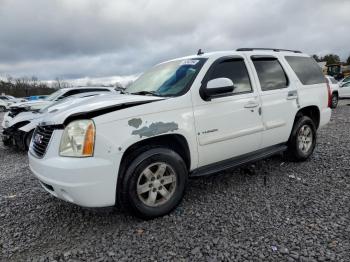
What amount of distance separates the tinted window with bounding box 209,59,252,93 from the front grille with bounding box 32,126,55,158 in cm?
203

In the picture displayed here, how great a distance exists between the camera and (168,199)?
3.11m

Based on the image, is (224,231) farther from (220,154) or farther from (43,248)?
(43,248)

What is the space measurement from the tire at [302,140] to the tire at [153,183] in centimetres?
231

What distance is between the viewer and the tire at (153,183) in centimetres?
282

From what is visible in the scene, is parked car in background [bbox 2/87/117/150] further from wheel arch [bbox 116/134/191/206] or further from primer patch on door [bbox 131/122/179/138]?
primer patch on door [bbox 131/122/179/138]

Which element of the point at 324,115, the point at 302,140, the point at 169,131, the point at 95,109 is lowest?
the point at 302,140

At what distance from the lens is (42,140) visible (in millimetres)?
3039

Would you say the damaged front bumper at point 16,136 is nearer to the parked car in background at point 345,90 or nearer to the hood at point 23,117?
the hood at point 23,117

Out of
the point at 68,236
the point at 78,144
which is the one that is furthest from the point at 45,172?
the point at 68,236

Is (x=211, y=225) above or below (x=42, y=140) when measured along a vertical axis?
below

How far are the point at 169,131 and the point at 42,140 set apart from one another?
54.1 inches

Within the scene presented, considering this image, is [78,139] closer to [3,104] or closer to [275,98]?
[275,98]

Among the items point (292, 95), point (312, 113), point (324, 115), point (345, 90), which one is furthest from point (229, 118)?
point (345, 90)

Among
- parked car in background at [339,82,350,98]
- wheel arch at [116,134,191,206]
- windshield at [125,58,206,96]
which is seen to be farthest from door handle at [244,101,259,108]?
parked car in background at [339,82,350,98]
